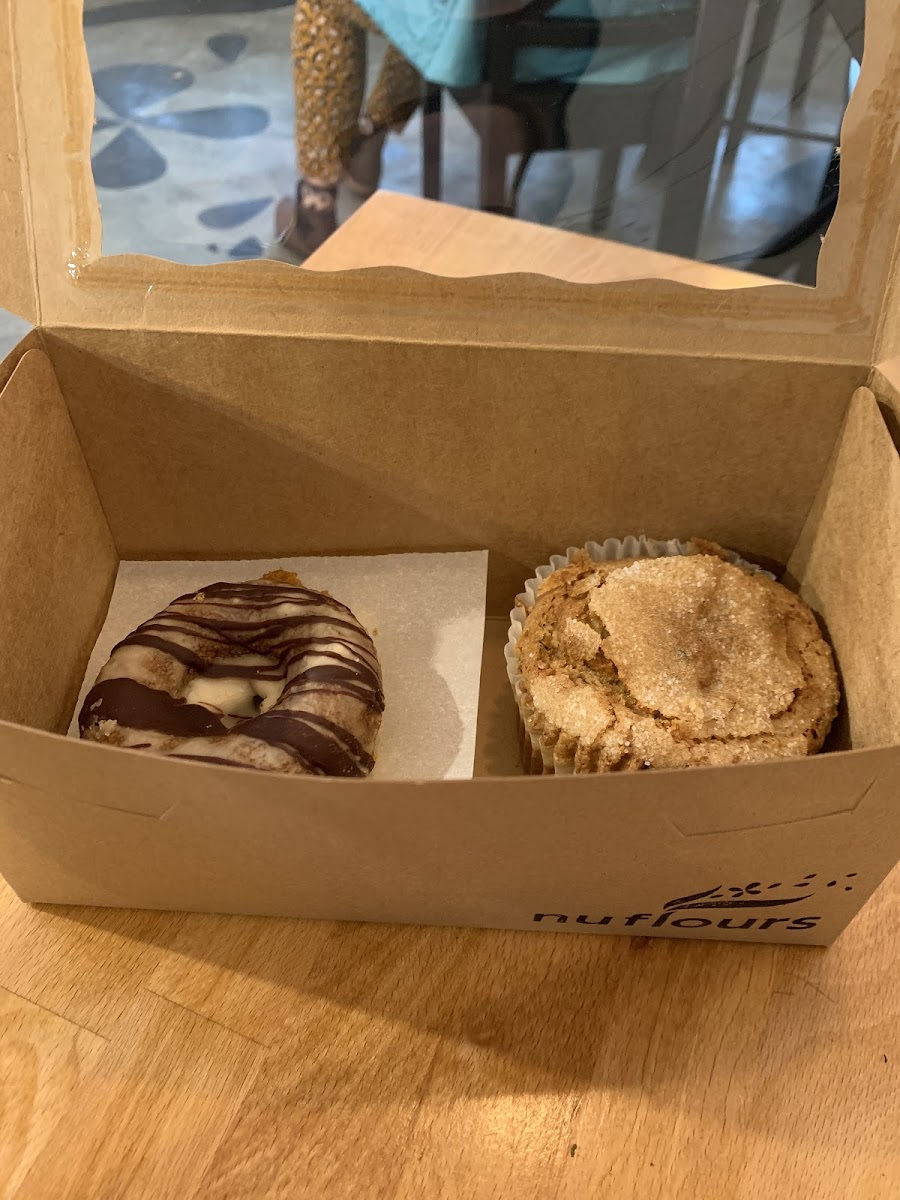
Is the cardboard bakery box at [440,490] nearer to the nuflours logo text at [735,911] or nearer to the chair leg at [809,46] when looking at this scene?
the nuflours logo text at [735,911]

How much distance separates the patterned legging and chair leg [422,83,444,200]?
36 millimetres

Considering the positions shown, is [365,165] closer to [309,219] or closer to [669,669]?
[309,219]

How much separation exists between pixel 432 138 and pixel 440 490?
2060 millimetres

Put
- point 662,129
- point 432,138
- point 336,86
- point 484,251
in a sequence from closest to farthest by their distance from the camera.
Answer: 1. point 484,251
2. point 336,86
3. point 662,129
4. point 432,138

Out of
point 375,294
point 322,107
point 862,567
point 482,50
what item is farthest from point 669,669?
point 322,107

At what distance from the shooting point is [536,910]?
77cm

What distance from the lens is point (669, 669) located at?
916 millimetres

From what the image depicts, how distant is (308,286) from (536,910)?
598mm

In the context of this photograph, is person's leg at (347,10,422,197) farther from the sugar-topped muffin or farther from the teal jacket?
the sugar-topped muffin

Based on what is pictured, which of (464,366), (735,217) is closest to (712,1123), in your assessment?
(464,366)

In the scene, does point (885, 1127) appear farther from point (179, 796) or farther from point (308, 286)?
point (308, 286)

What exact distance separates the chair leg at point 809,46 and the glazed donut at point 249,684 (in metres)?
2.17

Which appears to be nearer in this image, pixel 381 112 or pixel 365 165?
pixel 381 112

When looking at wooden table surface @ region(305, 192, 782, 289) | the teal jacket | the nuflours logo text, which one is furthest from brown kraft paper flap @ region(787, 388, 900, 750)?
the teal jacket
